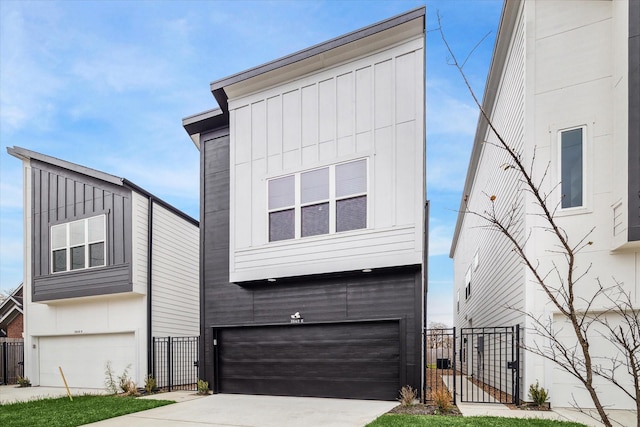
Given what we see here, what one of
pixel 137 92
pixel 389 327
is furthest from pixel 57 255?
pixel 137 92

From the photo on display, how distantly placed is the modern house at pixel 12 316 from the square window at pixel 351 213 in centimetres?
1409

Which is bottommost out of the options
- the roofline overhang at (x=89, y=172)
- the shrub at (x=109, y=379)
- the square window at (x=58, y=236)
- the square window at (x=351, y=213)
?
the shrub at (x=109, y=379)

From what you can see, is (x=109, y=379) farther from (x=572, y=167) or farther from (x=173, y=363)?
(x=572, y=167)

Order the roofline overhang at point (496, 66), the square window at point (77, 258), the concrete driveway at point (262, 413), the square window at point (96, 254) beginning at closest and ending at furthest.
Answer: the concrete driveway at point (262, 413) < the roofline overhang at point (496, 66) < the square window at point (96, 254) < the square window at point (77, 258)

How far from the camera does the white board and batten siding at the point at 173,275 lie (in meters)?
12.8

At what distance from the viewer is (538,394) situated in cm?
739

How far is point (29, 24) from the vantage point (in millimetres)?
14641

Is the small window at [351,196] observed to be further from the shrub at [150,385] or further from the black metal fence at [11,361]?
the black metal fence at [11,361]

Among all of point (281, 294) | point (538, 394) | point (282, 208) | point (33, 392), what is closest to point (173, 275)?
point (33, 392)

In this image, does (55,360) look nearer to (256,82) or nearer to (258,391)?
(258,391)

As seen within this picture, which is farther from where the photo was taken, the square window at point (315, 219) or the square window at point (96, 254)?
the square window at point (96, 254)

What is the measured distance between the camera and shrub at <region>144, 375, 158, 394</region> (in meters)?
11.2

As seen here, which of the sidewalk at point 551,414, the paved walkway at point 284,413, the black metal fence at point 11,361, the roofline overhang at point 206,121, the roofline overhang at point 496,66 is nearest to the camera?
the sidewalk at point 551,414

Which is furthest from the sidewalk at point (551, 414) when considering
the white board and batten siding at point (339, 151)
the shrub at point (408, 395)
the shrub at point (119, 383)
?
the shrub at point (119, 383)
